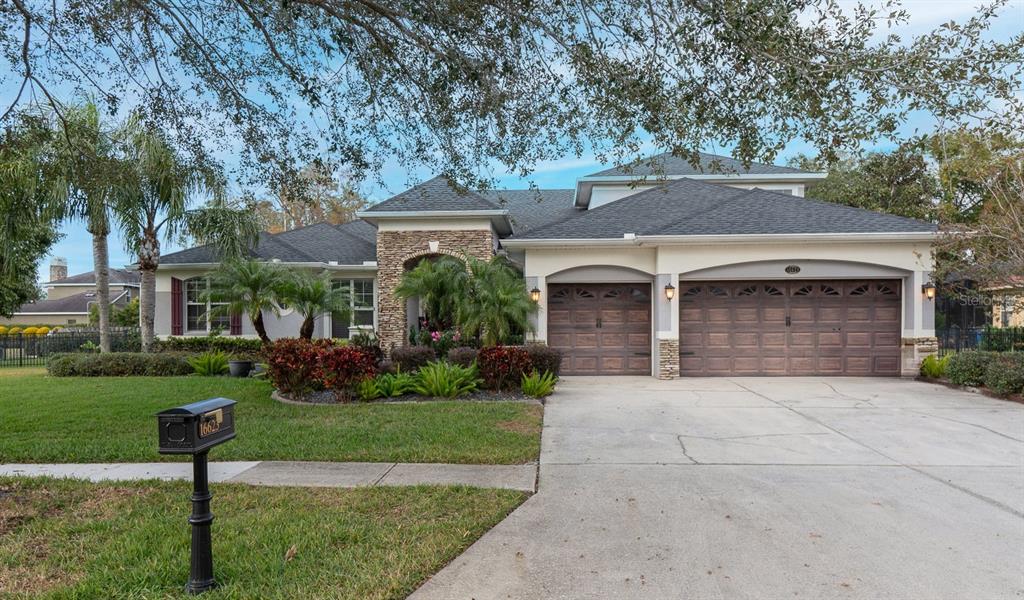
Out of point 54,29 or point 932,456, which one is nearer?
point 932,456

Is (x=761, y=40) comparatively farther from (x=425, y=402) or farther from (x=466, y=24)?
(x=425, y=402)

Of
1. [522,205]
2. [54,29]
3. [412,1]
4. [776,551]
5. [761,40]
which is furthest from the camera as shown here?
[522,205]

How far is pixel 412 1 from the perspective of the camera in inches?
265

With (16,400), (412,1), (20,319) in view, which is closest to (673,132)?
(412,1)

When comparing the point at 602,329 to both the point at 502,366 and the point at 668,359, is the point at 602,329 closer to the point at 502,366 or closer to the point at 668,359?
the point at 668,359

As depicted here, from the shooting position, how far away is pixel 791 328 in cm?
1458

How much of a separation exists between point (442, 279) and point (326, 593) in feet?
35.6

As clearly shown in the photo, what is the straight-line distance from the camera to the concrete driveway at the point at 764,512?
3.75 metres

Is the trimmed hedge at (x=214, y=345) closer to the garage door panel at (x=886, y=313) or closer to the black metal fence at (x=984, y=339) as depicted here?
the garage door panel at (x=886, y=313)

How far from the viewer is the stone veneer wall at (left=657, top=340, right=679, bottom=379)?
1421cm

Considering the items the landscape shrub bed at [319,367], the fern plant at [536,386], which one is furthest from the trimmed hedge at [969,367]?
the landscape shrub bed at [319,367]

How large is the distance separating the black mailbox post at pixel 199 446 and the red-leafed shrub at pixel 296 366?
7229 millimetres

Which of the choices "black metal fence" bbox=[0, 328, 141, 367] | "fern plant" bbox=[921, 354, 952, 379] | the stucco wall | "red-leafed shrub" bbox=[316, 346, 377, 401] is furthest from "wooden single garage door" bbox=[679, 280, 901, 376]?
"black metal fence" bbox=[0, 328, 141, 367]

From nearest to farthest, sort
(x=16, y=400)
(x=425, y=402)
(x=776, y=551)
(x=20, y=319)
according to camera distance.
A: 1. (x=776, y=551)
2. (x=425, y=402)
3. (x=16, y=400)
4. (x=20, y=319)
